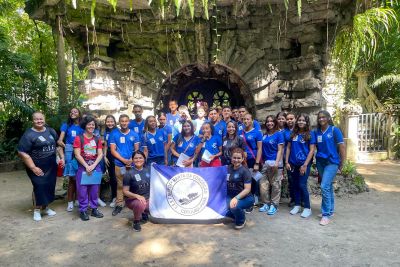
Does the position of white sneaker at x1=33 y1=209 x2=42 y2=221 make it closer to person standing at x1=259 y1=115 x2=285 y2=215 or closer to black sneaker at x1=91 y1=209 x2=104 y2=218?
black sneaker at x1=91 y1=209 x2=104 y2=218

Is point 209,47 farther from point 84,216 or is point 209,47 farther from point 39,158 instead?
point 84,216

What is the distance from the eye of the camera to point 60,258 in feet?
11.5

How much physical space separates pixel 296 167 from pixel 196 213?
65.1 inches

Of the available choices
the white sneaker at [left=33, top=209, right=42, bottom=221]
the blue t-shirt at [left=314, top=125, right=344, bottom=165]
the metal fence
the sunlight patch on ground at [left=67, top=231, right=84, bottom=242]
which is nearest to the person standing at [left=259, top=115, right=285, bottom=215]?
the blue t-shirt at [left=314, top=125, right=344, bottom=165]

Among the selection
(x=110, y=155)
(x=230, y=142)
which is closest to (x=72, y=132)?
(x=110, y=155)

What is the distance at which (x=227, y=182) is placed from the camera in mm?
4469

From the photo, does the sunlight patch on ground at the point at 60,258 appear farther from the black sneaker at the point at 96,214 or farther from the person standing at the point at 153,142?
the person standing at the point at 153,142

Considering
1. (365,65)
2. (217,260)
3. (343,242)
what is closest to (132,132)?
(217,260)

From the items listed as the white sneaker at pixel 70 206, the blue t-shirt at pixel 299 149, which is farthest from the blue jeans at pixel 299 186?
the white sneaker at pixel 70 206

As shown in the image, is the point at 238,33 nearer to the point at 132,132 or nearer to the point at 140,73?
the point at 140,73

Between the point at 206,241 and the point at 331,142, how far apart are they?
7.02 feet

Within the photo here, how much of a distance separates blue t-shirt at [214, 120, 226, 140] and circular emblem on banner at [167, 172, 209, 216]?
3.11 feet

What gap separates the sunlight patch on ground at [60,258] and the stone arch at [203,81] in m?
4.51

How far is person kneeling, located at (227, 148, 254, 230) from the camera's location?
4171 mm
